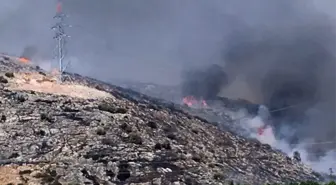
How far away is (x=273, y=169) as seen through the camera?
9844 centimetres

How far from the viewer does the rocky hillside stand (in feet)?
250

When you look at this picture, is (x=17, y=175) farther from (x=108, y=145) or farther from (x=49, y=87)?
(x=49, y=87)

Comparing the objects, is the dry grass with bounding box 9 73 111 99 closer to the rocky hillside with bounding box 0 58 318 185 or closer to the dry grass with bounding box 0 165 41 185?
the rocky hillside with bounding box 0 58 318 185

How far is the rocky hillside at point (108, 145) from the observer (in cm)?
7606

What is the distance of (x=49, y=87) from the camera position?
10581 centimetres

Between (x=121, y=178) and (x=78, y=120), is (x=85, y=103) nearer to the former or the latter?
(x=78, y=120)

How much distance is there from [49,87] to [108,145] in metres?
26.9

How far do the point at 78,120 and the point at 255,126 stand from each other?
347 ft

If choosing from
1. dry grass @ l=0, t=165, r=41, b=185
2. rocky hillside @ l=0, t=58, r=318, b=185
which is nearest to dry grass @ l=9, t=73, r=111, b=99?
rocky hillside @ l=0, t=58, r=318, b=185

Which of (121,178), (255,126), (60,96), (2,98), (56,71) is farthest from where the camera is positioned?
(255,126)

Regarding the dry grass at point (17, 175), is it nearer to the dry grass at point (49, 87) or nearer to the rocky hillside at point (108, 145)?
the rocky hillside at point (108, 145)

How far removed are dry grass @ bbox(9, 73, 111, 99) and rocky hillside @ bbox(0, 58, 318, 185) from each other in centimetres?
18

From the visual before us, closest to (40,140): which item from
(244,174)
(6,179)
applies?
(6,179)

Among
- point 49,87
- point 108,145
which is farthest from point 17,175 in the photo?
point 49,87
